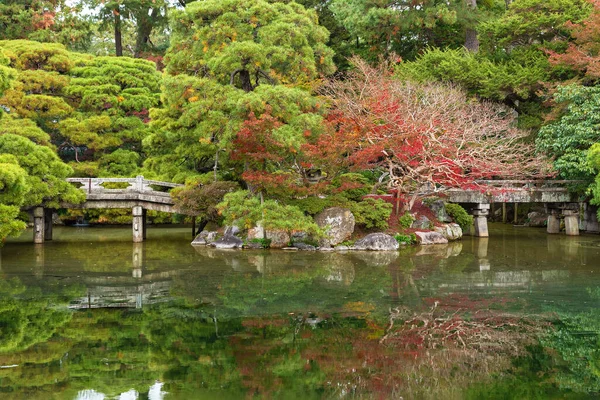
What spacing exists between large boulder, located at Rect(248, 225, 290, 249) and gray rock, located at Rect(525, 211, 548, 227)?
1252 cm

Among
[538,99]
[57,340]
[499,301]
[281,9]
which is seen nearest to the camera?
[57,340]

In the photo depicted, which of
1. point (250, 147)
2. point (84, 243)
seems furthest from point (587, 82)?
point (84, 243)

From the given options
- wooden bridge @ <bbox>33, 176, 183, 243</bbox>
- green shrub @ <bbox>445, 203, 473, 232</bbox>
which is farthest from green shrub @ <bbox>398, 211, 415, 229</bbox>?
wooden bridge @ <bbox>33, 176, 183, 243</bbox>

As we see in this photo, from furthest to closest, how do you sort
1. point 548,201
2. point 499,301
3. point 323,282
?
point 548,201, point 323,282, point 499,301

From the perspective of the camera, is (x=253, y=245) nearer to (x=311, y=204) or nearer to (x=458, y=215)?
(x=311, y=204)

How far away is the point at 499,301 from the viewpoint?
1117cm

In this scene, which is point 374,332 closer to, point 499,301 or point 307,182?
point 499,301

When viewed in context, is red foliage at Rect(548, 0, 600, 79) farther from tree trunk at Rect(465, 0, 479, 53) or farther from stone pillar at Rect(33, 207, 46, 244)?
stone pillar at Rect(33, 207, 46, 244)

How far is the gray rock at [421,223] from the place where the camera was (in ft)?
67.6

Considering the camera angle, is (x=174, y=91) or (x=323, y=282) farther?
(x=174, y=91)

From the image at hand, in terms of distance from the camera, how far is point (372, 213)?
19.4 metres

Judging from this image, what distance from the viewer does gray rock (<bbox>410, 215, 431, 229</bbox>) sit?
2061 centimetres

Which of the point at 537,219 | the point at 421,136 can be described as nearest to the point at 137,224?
the point at 421,136

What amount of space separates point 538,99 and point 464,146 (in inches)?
220
